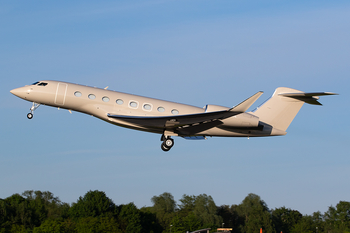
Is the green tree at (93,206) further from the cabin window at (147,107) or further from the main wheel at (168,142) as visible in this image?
the cabin window at (147,107)

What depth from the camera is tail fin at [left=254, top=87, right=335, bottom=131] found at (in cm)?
2500

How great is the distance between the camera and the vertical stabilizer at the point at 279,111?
2502 centimetres

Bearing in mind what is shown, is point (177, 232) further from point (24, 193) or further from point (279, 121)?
point (279, 121)

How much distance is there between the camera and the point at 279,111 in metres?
25.1

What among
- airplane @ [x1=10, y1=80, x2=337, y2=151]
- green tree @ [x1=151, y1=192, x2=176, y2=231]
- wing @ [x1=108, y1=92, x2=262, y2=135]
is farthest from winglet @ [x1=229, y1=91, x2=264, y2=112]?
green tree @ [x1=151, y1=192, x2=176, y2=231]

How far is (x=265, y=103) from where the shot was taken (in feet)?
83.3

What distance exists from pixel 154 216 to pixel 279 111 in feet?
219

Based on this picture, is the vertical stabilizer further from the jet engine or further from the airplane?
the jet engine

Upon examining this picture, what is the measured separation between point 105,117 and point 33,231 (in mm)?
53315

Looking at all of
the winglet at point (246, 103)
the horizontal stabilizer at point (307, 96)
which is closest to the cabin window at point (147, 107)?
the winglet at point (246, 103)

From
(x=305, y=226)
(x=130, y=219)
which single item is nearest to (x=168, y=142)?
(x=130, y=219)

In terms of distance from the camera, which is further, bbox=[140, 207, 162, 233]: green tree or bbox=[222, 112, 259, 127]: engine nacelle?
bbox=[140, 207, 162, 233]: green tree

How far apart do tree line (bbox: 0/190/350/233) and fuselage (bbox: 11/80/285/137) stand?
49964 mm

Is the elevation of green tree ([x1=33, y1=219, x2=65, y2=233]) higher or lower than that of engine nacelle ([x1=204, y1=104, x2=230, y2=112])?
lower
